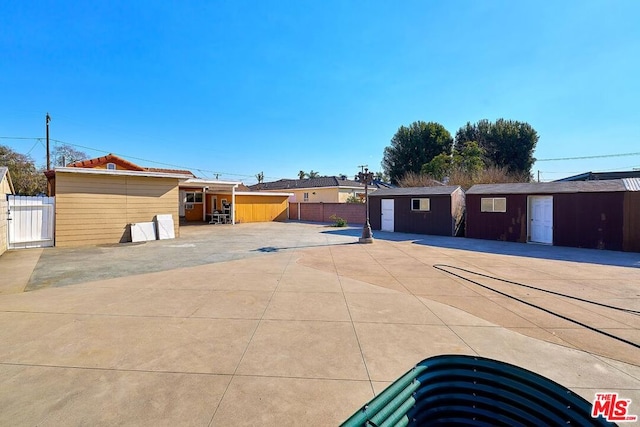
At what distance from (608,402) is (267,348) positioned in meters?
3.07

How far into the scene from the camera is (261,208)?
79.9 ft

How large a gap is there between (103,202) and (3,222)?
2.98 m

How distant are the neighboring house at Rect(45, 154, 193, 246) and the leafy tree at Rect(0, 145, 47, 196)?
14.3 metres

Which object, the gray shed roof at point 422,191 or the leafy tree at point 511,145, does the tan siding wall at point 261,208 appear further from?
the leafy tree at point 511,145

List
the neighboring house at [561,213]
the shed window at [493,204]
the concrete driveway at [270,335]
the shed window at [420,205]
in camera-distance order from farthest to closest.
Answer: the shed window at [420,205] < the shed window at [493,204] < the neighboring house at [561,213] < the concrete driveway at [270,335]

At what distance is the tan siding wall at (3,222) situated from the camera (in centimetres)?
898

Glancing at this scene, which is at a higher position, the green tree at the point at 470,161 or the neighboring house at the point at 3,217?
the green tree at the point at 470,161

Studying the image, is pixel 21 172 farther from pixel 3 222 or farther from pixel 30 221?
pixel 3 222

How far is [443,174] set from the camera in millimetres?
24594

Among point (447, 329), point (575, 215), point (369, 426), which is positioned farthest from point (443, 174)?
point (369, 426)

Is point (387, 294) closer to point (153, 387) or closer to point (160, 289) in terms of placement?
point (153, 387)

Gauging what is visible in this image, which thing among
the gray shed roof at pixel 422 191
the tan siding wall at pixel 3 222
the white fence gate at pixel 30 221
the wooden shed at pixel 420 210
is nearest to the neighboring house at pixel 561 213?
the wooden shed at pixel 420 210

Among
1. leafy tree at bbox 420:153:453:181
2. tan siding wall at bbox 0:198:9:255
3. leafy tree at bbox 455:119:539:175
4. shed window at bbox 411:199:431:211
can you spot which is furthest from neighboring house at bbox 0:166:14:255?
leafy tree at bbox 455:119:539:175

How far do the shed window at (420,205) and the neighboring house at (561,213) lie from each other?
201 centimetres
